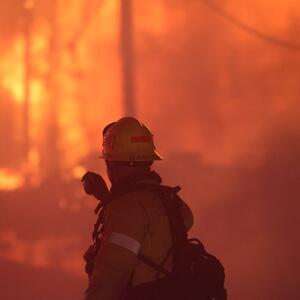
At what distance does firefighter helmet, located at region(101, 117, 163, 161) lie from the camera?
250cm

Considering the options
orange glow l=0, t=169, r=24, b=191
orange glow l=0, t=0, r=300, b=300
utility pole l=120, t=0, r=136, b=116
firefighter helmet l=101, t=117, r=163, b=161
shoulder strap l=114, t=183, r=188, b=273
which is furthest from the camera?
utility pole l=120, t=0, r=136, b=116

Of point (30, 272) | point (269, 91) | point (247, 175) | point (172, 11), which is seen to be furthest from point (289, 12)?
point (30, 272)

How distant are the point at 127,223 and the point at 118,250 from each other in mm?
103

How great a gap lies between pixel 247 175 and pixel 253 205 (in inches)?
10.0

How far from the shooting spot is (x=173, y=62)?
5.09 meters

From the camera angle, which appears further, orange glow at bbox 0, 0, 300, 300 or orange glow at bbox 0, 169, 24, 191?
orange glow at bbox 0, 0, 300, 300

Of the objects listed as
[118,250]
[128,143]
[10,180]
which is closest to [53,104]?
[10,180]

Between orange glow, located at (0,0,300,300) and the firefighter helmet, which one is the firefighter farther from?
orange glow, located at (0,0,300,300)

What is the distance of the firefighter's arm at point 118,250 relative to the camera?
7.06ft

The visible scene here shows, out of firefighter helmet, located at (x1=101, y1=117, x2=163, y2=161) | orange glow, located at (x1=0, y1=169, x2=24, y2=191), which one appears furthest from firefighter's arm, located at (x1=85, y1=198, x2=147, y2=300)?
orange glow, located at (x1=0, y1=169, x2=24, y2=191)

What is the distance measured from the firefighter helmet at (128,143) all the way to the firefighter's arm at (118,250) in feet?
0.83

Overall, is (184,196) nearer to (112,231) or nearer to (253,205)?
(253,205)

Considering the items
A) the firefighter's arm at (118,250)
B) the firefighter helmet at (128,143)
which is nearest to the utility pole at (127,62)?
the firefighter helmet at (128,143)

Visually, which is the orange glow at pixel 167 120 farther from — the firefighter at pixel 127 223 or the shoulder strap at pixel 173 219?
the shoulder strap at pixel 173 219
